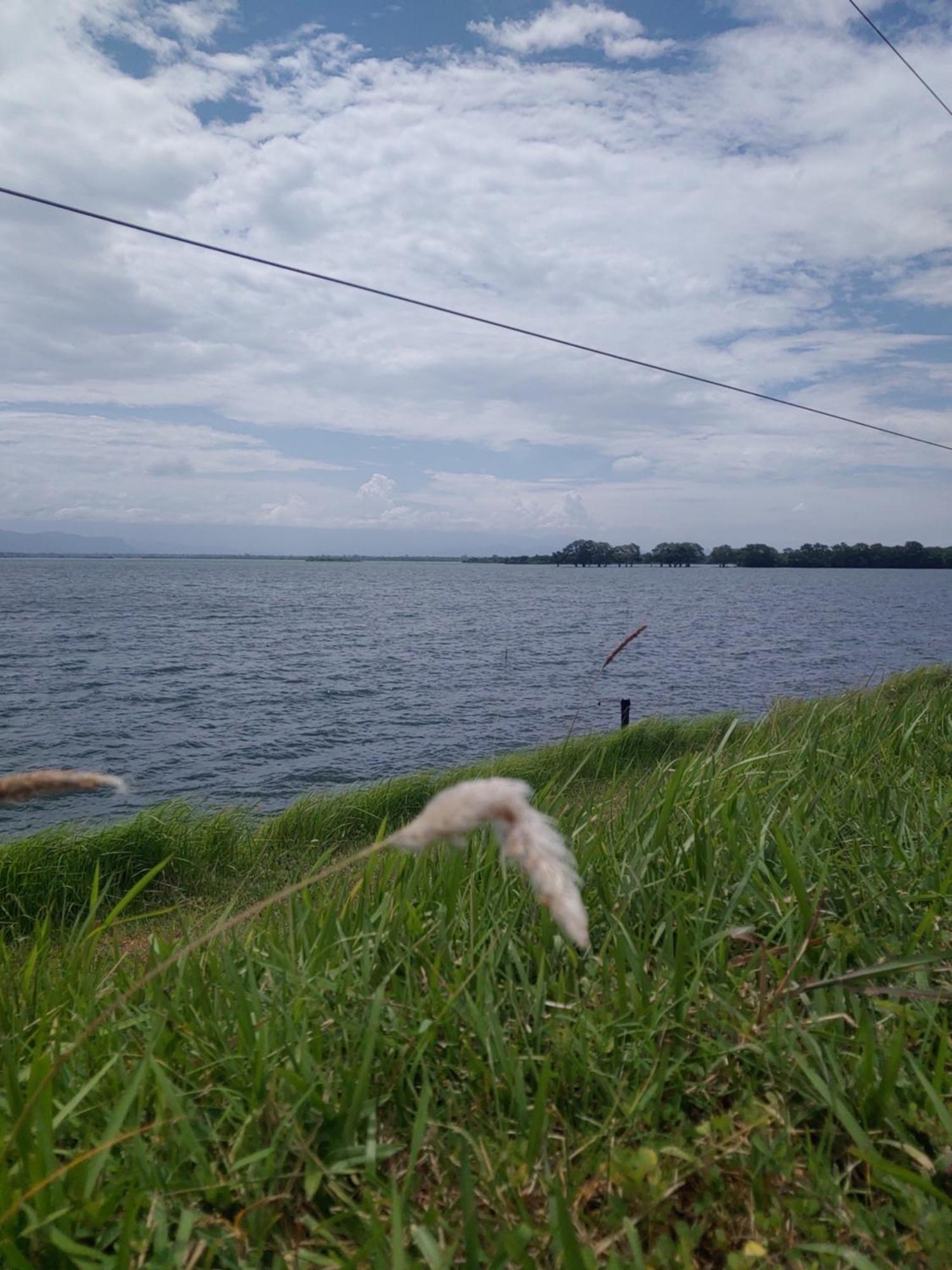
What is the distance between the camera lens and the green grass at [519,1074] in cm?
179

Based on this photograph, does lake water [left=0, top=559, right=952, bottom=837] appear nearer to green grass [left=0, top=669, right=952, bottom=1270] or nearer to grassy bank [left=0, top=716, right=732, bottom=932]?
grassy bank [left=0, top=716, right=732, bottom=932]

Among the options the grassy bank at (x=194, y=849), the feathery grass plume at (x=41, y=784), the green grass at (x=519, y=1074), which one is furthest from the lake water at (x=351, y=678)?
the feathery grass plume at (x=41, y=784)

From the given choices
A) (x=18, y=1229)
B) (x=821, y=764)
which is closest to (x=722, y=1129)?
(x=18, y=1229)

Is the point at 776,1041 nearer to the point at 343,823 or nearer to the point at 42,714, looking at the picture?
the point at 343,823

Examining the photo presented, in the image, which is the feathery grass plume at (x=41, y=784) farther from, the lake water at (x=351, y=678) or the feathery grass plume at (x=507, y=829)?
the lake water at (x=351, y=678)

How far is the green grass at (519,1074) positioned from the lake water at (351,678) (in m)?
8.42

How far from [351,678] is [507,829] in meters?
33.1

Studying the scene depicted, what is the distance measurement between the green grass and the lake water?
842 centimetres

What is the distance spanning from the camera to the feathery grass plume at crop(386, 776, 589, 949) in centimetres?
104

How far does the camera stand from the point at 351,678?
111 feet

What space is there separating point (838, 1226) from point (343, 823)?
409 inches

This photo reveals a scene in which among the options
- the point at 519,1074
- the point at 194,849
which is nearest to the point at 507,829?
the point at 519,1074

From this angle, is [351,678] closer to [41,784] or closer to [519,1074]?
[519,1074]

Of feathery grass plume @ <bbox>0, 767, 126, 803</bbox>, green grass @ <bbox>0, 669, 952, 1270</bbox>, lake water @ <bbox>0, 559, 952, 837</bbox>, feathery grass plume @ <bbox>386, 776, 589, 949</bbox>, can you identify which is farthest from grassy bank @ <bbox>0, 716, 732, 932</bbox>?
feathery grass plume @ <bbox>386, 776, 589, 949</bbox>
